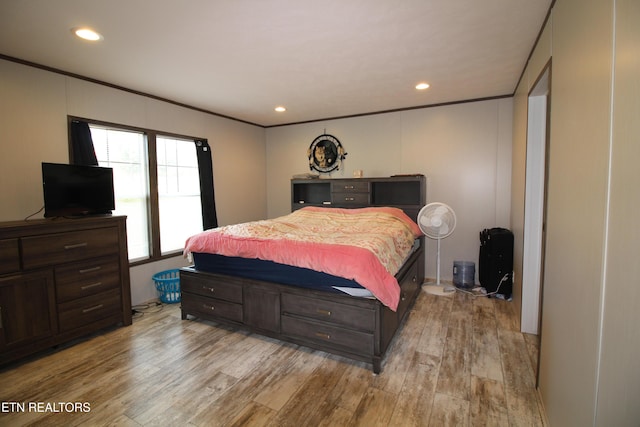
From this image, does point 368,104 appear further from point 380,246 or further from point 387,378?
point 387,378

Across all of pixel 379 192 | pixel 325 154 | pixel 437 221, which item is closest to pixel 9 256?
pixel 325 154

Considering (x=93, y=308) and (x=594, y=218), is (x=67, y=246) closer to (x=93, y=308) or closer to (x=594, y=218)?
(x=93, y=308)

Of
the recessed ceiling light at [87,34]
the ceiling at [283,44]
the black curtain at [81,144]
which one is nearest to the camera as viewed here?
the ceiling at [283,44]

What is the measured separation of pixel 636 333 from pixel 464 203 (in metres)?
3.48

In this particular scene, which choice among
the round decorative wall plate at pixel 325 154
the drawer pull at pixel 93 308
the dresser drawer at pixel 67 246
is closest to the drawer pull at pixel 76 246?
the dresser drawer at pixel 67 246

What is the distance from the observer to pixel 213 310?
2.94 meters

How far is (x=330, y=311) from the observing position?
2.37 metres

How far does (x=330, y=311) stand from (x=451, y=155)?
2984 mm

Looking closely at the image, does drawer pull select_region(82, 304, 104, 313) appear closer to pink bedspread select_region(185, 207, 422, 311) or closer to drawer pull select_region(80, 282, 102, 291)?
drawer pull select_region(80, 282, 102, 291)

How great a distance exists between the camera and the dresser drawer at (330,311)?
7.34 ft

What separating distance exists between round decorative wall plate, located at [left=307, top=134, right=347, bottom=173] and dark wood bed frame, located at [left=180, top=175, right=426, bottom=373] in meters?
2.08

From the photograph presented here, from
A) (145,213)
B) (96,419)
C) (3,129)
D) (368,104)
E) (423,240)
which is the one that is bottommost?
(96,419)

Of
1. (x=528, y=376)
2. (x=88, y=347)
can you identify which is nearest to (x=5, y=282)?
(x=88, y=347)

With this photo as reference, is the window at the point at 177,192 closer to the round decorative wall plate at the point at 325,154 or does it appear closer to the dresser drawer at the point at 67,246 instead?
the dresser drawer at the point at 67,246
